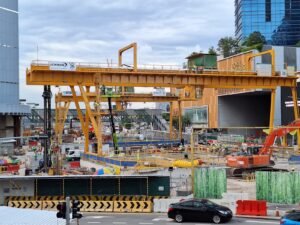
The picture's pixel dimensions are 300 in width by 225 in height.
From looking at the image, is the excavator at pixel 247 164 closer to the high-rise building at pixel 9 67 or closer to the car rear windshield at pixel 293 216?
the car rear windshield at pixel 293 216

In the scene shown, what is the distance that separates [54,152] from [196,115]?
62.7 m

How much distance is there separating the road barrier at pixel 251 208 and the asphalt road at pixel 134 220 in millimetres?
977

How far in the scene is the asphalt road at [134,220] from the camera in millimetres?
22997

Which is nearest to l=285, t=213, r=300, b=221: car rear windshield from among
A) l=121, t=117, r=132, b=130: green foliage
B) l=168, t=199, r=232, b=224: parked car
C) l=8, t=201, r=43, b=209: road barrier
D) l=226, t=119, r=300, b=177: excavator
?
l=168, t=199, r=232, b=224: parked car

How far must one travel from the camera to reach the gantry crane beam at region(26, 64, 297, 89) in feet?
150

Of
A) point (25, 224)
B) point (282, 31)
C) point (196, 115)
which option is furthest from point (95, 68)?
point (282, 31)

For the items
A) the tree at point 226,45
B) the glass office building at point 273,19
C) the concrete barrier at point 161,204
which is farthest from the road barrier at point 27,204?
the glass office building at point 273,19

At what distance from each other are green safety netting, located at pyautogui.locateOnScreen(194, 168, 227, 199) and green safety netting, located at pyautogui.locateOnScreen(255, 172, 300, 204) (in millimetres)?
2149

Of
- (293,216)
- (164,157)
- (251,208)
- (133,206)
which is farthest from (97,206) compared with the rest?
(164,157)

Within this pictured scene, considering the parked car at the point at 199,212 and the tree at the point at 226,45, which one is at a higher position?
the tree at the point at 226,45

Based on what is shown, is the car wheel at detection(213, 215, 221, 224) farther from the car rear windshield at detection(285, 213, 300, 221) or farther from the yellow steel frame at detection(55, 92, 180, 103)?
the yellow steel frame at detection(55, 92, 180, 103)

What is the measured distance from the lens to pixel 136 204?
2698 cm

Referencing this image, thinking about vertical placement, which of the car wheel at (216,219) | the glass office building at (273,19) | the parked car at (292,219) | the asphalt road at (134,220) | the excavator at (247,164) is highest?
the glass office building at (273,19)

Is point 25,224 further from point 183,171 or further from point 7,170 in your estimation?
point 7,170
